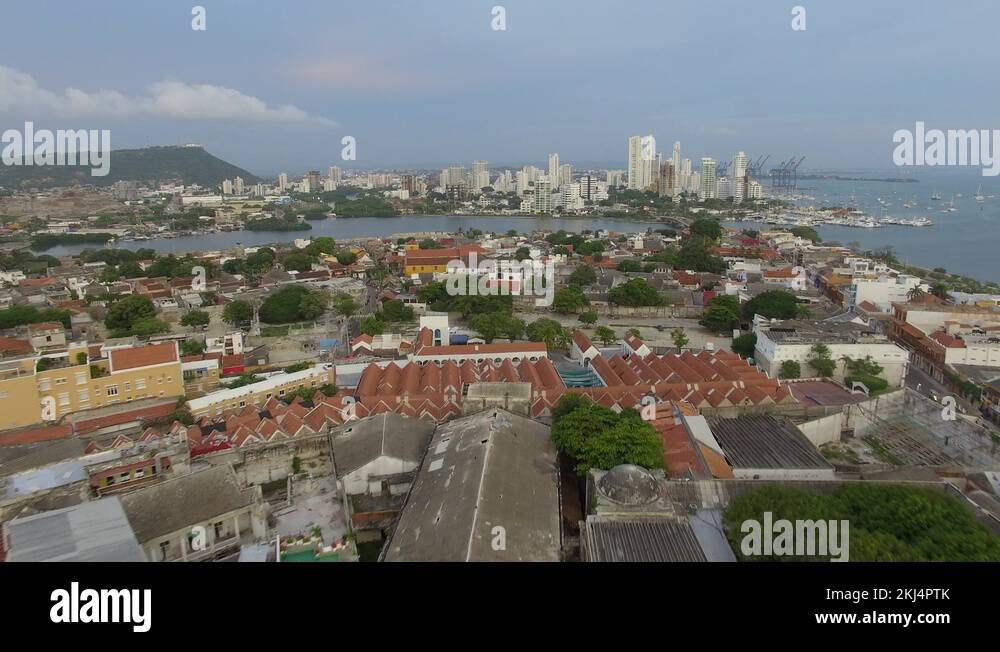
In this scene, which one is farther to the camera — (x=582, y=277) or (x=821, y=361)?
(x=582, y=277)

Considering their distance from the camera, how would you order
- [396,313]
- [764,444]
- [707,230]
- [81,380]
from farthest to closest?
1. [707,230]
2. [396,313]
3. [81,380]
4. [764,444]

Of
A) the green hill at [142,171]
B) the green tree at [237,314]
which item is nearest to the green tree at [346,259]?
the green tree at [237,314]

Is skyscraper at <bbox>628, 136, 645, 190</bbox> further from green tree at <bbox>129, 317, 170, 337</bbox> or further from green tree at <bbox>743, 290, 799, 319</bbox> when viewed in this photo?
green tree at <bbox>129, 317, 170, 337</bbox>

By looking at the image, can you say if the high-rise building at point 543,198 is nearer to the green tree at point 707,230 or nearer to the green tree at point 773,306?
the green tree at point 707,230

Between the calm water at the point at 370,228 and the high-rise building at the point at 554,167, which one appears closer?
the calm water at the point at 370,228

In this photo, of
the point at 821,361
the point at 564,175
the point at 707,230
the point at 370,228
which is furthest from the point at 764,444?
the point at 564,175

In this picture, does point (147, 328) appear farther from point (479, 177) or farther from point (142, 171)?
point (142, 171)

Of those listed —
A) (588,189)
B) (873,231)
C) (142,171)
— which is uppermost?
(142,171)
